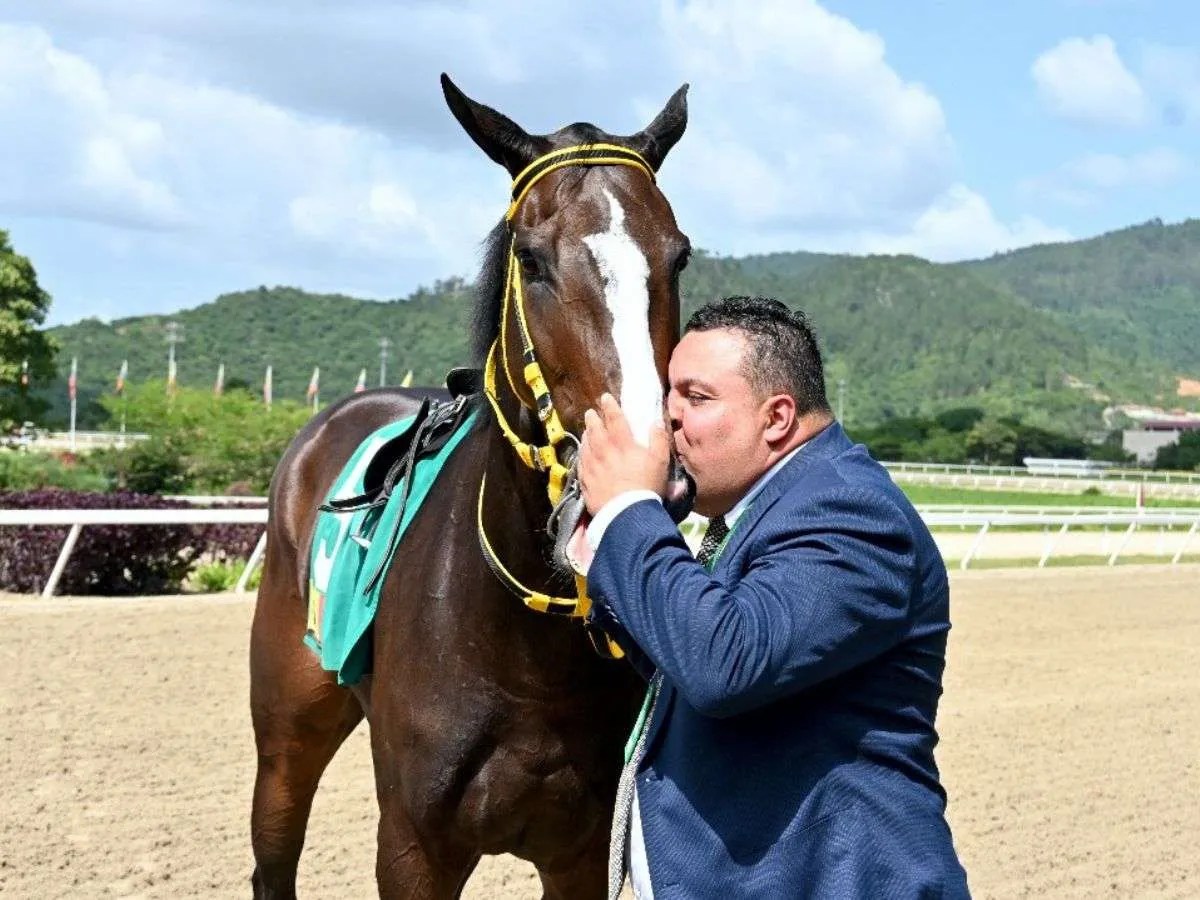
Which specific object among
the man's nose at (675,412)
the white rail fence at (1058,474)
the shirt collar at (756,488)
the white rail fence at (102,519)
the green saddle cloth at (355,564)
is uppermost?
the man's nose at (675,412)

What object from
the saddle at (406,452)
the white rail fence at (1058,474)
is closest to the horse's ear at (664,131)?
the saddle at (406,452)

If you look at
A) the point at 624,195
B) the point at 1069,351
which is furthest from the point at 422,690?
the point at 1069,351

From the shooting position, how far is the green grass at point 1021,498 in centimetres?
3456

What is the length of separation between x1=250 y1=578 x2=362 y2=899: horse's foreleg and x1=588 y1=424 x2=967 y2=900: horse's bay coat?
2.56 m

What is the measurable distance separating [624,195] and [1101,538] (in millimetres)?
22631

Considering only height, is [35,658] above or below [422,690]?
below

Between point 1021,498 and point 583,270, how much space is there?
36488 millimetres

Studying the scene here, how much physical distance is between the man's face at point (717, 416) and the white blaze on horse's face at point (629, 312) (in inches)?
5.6

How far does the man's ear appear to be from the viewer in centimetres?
189

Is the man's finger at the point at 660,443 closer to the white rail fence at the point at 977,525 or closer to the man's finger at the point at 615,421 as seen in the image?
the man's finger at the point at 615,421

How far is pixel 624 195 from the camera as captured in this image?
8.50 feet

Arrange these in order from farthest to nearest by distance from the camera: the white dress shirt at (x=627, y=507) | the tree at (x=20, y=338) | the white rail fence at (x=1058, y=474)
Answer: the white rail fence at (x=1058, y=474)
the tree at (x=20, y=338)
the white dress shirt at (x=627, y=507)

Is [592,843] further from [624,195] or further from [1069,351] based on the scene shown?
[1069,351]

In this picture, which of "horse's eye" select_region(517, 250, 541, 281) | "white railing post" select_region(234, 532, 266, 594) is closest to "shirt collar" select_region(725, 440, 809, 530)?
"horse's eye" select_region(517, 250, 541, 281)
